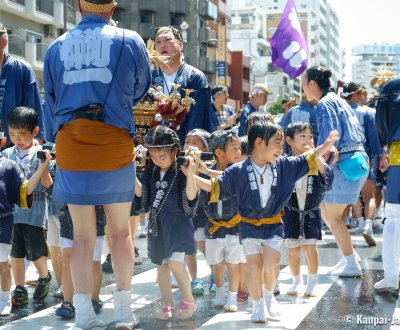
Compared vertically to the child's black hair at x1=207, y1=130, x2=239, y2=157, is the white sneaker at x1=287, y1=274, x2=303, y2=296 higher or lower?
lower

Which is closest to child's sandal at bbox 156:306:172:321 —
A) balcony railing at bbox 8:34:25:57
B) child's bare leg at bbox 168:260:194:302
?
child's bare leg at bbox 168:260:194:302

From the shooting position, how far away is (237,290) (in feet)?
17.0

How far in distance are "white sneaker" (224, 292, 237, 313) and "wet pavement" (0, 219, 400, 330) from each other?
4 centimetres

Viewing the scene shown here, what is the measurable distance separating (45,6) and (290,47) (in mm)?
22567

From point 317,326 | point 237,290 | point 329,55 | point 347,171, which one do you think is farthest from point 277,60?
point 329,55

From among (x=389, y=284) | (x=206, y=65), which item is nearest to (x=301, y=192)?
(x=389, y=284)

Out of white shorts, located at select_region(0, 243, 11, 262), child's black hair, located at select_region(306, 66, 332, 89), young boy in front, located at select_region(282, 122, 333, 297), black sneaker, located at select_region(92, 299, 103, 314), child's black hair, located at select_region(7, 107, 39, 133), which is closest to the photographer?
black sneaker, located at select_region(92, 299, 103, 314)

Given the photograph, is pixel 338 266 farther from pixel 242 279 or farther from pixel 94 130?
pixel 94 130

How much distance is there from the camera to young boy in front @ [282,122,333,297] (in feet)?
18.0

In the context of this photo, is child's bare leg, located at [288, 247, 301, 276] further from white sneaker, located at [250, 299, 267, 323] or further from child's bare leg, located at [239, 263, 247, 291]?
white sneaker, located at [250, 299, 267, 323]

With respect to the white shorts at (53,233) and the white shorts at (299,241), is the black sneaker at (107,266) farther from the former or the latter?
the white shorts at (299,241)

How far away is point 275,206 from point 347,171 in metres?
1.87

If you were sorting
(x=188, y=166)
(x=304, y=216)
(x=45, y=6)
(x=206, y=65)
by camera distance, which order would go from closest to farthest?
1. (x=188, y=166)
2. (x=304, y=216)
3. (x=45, y=6)
4. (x=206, y=65)

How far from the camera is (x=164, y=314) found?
4.68 meters
